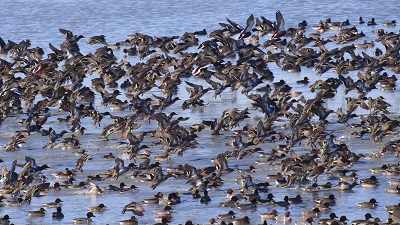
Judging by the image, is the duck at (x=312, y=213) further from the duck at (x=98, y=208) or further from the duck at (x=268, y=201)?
the duck at (x=98, y=208)

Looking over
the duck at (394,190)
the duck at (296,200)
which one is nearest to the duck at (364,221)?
the duck at (296,200)

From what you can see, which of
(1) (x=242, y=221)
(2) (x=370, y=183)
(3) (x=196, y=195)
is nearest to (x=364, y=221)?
(1) (x=242, y=221)

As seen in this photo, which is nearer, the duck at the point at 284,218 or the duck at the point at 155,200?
the duck at the point at 284,218

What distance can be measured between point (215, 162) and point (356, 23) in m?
28.8

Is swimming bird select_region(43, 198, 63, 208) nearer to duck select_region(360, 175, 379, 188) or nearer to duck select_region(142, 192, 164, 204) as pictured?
duck select_region(142, 192, 164, 204)

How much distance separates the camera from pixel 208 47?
43531 millimetres

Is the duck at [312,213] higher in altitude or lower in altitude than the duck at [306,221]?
lower

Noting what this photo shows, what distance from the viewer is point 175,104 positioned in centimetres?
3800

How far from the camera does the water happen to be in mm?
26484

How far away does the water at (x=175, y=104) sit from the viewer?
86.9 ft

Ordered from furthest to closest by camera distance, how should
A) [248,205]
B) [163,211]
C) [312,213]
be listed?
[248,205]
[163,211]
[312,213]

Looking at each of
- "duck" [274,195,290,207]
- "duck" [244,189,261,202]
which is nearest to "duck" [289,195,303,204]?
"duck" [274,195,290,207]

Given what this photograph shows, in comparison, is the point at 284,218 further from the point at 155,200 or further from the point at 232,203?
the point at 155,200

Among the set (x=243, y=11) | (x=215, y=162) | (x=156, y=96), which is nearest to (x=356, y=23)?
(x=243, y=11)
